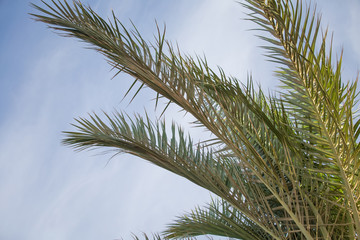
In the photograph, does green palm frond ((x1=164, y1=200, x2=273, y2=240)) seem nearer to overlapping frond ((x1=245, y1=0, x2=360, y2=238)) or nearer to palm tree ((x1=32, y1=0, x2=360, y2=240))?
palm tree ((x1=32, y1=0, x2=360, y2=240))

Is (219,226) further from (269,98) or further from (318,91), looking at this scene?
(318,91)

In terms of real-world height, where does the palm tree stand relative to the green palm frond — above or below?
above

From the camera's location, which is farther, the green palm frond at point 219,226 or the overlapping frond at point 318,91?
the green palm frond at point 219,226

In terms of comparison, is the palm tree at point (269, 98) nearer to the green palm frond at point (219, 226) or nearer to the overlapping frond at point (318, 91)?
the overlapping frond at point (318, 91)

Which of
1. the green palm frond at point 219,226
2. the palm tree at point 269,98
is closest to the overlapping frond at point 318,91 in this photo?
the palm tree at point 269,98

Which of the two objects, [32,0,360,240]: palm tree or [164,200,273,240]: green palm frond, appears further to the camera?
[164,200,273,240]: green palm frond

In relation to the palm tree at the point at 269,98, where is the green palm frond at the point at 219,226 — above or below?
below

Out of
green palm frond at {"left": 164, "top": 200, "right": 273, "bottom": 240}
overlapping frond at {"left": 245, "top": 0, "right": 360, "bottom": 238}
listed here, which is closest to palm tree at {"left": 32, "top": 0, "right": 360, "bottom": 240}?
overlapping frond at {"left": 245, "top": 0, "right": 360, "bottom": 238}

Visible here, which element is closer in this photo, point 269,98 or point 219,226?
point 269,98

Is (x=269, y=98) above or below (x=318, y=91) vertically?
below

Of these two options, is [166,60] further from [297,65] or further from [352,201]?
[352,201]

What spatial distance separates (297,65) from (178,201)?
1899 centimetres

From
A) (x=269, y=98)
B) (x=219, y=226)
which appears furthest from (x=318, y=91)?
(x=219, y=226)

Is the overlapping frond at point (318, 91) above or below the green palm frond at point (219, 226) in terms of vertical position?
above
